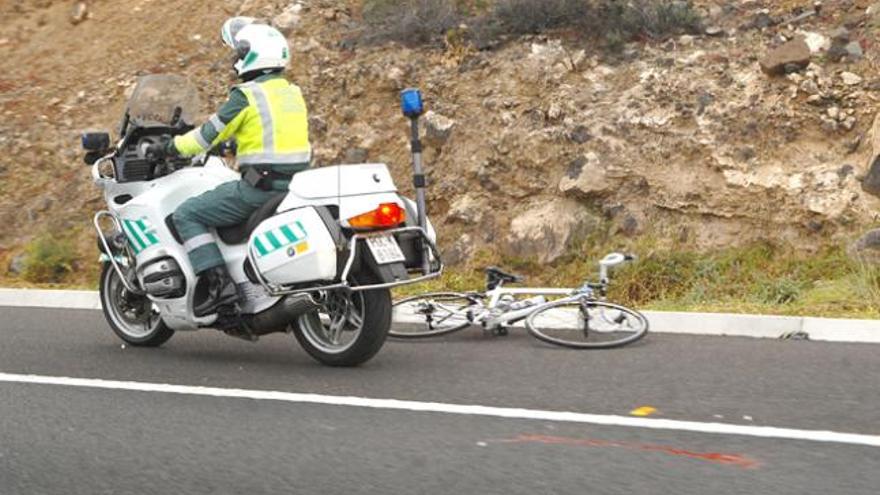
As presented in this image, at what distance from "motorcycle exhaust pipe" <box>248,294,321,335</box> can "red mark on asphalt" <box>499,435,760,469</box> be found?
2.17 metres

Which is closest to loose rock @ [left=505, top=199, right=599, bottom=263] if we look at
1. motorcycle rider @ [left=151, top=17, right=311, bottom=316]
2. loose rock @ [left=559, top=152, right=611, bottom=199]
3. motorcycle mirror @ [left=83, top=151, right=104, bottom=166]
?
loose rock @ [left=559, top=152, right=611, bottom=199]

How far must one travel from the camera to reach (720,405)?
21.8ft

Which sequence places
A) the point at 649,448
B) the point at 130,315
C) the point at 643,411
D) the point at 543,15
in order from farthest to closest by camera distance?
the point at 543,15, the point at 130,315, the point at 643,411, the point at 649,448

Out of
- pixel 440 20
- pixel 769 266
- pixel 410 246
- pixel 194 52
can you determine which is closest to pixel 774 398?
pixel 410 246

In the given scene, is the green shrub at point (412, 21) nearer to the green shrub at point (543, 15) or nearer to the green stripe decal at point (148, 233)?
the green shrub at point (543, 15)

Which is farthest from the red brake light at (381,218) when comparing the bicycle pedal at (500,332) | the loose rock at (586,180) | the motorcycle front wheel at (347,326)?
the loose rock at (586,180)

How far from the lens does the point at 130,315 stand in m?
9.14

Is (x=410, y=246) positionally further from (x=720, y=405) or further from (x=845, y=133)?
(x=845, y=133)

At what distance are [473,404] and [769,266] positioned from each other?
506cm

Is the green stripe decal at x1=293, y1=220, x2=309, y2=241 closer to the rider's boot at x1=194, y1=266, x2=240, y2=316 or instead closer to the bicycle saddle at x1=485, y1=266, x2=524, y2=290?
the rider's boot at x1=194, y1=266, x2=240, y2=316

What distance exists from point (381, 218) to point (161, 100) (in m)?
2.91

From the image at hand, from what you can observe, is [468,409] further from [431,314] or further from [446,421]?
[431,314]

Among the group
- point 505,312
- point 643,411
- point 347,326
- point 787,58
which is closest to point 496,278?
point 505,312

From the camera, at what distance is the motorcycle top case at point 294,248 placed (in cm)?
758
